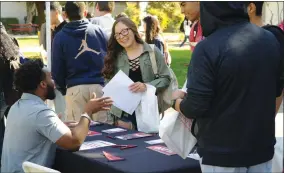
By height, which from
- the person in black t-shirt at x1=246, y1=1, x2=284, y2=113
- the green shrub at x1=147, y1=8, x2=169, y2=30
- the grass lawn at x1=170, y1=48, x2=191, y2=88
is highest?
the person in black t-shirt at x1=246, y1=1, x2=284, y2=113

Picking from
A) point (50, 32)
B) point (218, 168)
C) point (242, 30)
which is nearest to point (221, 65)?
point (242, 30)

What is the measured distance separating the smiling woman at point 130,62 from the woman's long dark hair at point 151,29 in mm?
2369

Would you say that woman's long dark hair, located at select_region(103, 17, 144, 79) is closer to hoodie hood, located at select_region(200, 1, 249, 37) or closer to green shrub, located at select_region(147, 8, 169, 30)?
hoodie hood, located at select_region(200, 1, 249, 37)

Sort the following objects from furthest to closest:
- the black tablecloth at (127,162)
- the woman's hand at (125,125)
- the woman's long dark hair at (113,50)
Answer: the woman's long dark hair at (113,50), the woman's hand at (125,125), the black tablecloth at (127,162)

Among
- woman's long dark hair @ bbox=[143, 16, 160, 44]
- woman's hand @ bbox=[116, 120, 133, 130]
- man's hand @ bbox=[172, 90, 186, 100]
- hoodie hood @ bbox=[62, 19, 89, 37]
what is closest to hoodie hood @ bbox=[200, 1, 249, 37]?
man's hand @ bbox=[172, 90, 186, 100]

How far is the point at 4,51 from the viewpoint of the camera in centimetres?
470

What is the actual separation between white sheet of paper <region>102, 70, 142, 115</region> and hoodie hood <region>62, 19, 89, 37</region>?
1.19m

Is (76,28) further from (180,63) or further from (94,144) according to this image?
(180,63)

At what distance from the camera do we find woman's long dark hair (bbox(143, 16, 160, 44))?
22.9 ft

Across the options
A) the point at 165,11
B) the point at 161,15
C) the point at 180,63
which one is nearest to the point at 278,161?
the point at 180,63

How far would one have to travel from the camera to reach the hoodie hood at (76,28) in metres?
5.29

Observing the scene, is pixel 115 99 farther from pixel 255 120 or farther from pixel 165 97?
pixel 255 120

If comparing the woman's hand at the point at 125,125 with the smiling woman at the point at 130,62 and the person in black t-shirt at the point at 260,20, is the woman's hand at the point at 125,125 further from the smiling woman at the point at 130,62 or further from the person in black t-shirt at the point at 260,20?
the person in black t-shirt at the point at 260,20

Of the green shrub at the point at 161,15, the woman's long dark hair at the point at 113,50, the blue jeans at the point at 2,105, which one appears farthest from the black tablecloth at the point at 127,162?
the green shrub at the point at 161,15
